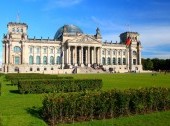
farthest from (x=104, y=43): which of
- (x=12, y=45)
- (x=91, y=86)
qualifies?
(x=91, y=86)

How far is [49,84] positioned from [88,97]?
14572 millimetres

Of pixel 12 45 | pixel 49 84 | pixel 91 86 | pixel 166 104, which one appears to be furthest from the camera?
pixel 12 45

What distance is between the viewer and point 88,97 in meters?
16.0

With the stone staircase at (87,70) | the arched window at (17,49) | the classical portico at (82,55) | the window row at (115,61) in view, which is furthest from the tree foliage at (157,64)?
the arched window at (17,49)

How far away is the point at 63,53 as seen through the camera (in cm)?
12450

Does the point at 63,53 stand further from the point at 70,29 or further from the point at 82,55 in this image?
the point at 70,29

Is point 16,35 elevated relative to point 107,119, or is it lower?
elevated

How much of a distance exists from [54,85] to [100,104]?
1464cm

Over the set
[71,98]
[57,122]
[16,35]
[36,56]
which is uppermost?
[16,35]

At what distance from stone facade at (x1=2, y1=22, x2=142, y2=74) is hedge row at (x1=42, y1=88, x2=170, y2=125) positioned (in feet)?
297

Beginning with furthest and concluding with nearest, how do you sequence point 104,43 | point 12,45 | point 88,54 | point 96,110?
point 104,43
point 88,54
point 12,45
point 96,110

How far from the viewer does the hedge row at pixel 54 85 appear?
2879cm

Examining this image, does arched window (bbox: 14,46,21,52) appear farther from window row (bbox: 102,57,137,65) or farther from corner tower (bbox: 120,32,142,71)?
corner tower (bbox: 120,32,142,71)

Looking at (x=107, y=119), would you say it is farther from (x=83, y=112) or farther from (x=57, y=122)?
(x=57, y=122)
